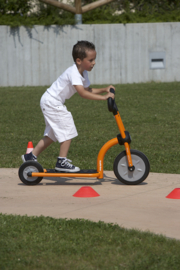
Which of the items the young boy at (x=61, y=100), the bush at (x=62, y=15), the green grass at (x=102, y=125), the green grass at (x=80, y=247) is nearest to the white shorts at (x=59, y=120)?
the young boy at (x=61, y=100)

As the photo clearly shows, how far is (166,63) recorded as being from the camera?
1898 cm

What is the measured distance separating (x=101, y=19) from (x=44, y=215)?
16.2 metres

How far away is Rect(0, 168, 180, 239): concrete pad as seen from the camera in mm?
3953

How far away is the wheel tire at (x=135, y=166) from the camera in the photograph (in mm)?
5301

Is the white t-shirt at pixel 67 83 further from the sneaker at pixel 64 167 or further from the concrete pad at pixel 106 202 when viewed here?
the concrete pad at pixel 106 202

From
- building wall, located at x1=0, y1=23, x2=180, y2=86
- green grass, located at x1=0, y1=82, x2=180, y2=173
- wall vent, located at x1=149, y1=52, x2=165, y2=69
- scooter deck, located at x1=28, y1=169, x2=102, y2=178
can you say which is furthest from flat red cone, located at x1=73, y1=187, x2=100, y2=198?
wall vent, located at x1=149, y1=52, x2=165, y2=69

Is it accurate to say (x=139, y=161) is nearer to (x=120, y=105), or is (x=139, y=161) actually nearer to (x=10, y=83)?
(x=120, y=105)

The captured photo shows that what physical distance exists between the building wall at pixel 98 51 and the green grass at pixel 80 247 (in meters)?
15.1

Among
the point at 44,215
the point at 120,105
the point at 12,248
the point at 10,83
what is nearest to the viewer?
the point at 12,248

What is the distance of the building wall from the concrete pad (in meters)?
13.0

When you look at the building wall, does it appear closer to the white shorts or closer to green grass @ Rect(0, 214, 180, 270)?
the white shorts

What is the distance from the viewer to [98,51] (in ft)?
60.9

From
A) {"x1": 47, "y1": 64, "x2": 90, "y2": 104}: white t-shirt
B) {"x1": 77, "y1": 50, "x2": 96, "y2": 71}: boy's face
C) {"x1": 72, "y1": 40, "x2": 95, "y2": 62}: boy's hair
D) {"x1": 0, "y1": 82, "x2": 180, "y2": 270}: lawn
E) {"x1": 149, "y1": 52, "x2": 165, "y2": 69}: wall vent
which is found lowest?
{"x1": 0, "y1": 82, "x2": 180, "y2": 270}: lawn

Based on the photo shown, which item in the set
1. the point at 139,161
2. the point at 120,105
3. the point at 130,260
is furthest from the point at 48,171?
the point at 120,105
